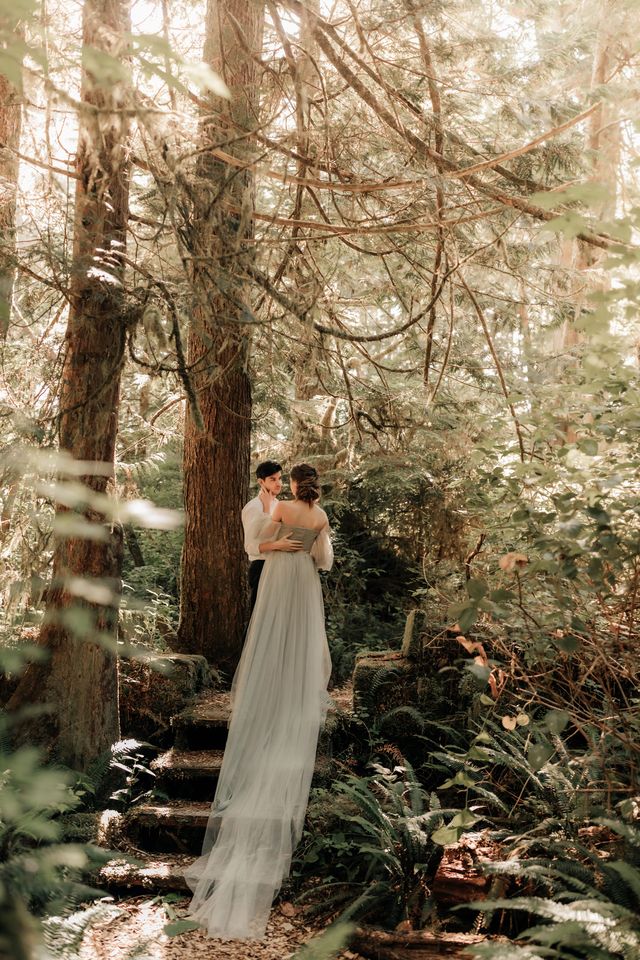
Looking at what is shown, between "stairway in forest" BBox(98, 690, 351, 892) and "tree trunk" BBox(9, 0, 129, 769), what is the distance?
0.63 metres

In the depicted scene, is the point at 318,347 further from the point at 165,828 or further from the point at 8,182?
the point at 165,828

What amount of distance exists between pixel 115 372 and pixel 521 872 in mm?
4079

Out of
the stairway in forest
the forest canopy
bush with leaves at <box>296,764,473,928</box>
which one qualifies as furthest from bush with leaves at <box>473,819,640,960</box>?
the stairway in forest

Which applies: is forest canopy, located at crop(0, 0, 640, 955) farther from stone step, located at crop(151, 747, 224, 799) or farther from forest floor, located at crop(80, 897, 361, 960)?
forest floor, located at crop(80, 897, 361, 960)

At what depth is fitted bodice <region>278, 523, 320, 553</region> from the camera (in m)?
7.30

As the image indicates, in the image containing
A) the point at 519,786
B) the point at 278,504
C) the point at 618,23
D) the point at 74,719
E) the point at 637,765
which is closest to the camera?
the point at 637,765

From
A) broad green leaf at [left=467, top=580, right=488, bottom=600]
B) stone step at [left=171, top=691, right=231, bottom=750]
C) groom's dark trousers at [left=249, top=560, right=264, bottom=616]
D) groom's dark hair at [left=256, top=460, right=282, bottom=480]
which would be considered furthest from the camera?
groom's dark trousers at [left=249, top=560, right=264, bottom=616]

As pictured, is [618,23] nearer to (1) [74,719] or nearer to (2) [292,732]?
(2) [292,732]

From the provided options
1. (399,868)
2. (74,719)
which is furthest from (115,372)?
(399,868)

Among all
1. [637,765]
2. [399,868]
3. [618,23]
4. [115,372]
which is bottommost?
[399,868]

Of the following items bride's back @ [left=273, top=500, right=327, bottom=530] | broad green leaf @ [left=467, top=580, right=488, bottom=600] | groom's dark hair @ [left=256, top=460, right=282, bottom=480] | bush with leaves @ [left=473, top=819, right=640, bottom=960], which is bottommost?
bush with leaves @ [left=473, top=819, right=640, bottom=960]

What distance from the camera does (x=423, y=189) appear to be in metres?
6.55

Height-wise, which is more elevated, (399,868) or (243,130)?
(243,130)

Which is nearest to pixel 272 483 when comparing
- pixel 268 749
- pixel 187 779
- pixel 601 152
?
pixel 268 749
